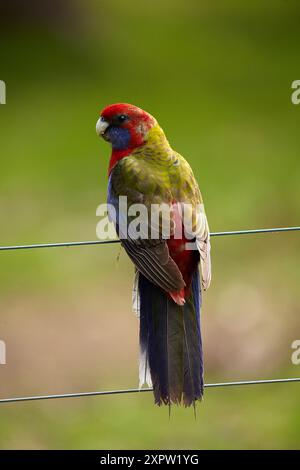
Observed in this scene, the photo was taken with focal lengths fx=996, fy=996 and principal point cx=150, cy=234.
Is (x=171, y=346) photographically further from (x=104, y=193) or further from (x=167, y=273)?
(x=104, y=193)

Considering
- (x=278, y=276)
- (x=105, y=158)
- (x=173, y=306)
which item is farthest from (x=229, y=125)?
(x=173, y=306)

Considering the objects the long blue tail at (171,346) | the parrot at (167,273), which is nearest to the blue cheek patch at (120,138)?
the parrot at (167,273)

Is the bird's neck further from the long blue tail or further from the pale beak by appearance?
the long blue tail

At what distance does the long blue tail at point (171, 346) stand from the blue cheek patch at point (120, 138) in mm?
854

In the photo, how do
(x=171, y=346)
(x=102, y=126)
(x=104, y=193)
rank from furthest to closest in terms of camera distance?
(x=104, y=193) < (x=102, y=126) < (x=171, y=346)

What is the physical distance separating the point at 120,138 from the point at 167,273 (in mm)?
935

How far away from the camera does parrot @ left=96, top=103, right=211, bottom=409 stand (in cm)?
363

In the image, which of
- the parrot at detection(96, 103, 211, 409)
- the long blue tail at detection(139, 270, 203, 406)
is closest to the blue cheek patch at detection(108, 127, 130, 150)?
the parrot at detection(96, 103, 211, 409)

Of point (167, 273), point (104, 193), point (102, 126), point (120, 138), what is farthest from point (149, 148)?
point (104, 193)

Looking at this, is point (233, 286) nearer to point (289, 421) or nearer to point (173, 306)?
point (289, 421)

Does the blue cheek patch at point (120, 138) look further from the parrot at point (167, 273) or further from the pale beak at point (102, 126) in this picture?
the parrot at point (167, 273)

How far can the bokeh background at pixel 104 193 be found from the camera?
589 cm

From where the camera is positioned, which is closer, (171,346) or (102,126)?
(171,346)

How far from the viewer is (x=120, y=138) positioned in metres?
4.39
